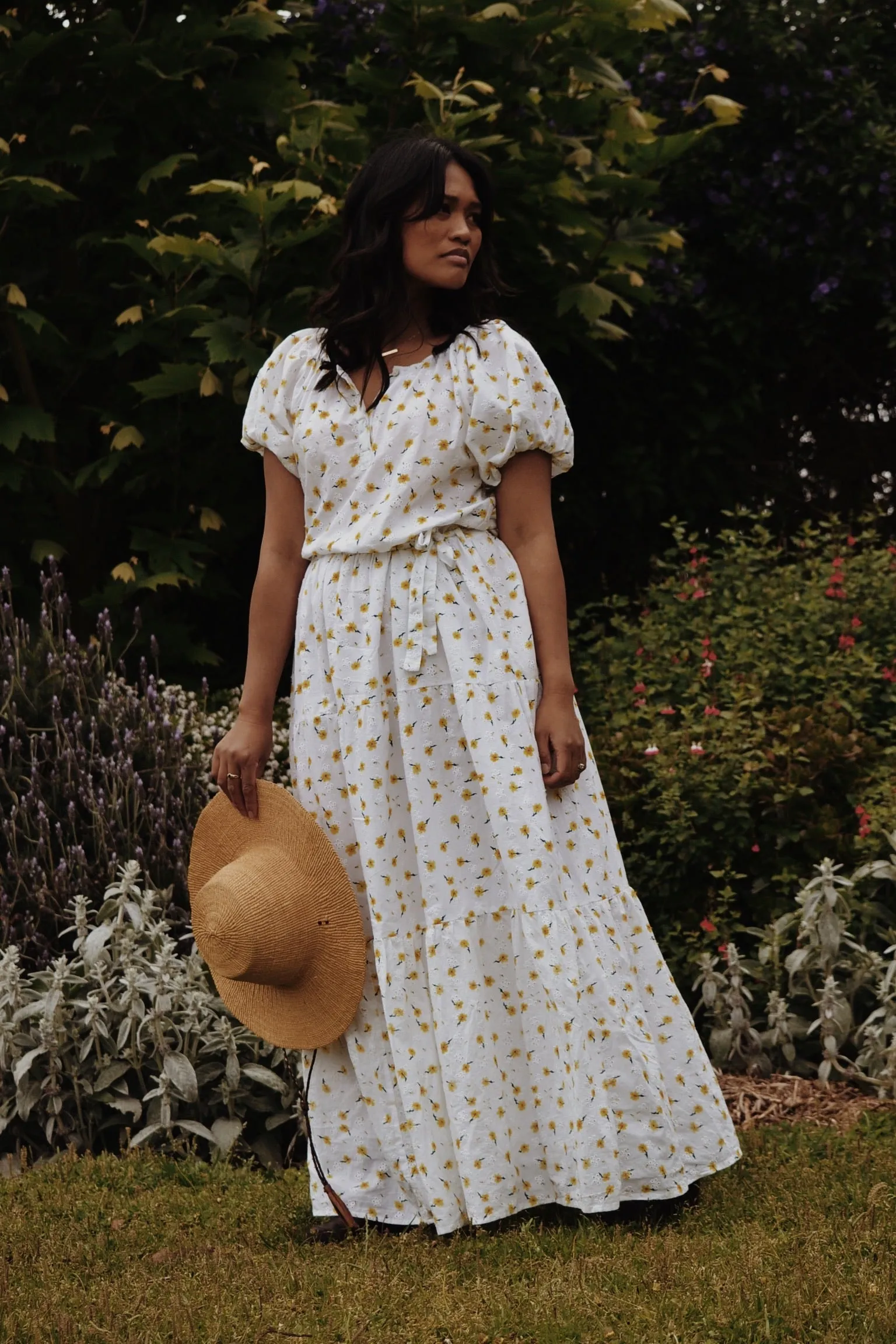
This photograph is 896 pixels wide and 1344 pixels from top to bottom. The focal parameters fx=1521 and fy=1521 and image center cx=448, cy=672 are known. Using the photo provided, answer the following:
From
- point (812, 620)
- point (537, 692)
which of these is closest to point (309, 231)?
point (812, 620)

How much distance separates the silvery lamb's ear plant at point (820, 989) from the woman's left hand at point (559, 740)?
1.18 metres

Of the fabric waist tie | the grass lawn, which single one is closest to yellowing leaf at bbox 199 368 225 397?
the fabric waist tie

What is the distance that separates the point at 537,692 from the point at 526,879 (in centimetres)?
36

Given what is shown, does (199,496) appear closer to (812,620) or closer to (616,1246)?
(812,620)

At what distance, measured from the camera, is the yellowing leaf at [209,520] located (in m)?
5.12

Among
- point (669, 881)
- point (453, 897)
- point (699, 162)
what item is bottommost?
point (669, 881)

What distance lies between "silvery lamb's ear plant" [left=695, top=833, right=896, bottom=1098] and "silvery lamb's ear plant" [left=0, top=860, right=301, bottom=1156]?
1.07m

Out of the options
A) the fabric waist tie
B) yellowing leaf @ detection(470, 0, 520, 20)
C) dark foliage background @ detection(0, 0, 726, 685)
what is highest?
yellowing leaf @ detection(470, 0, 520, 20)

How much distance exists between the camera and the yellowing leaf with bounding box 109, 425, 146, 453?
4.98 meters

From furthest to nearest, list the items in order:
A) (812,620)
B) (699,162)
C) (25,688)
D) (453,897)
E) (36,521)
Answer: (699,162)
(36,521)
(812,620)
(25,688)
(453,897)

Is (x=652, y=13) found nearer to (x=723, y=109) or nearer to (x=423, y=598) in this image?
(x=723, y=109)

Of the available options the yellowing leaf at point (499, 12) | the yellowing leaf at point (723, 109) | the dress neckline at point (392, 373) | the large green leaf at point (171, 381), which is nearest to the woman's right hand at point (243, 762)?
the dress neckline at point (392, 373)

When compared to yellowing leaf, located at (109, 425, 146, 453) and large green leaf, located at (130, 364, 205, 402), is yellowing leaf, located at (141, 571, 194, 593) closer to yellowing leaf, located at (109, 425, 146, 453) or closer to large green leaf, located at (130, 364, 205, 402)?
yellowing leaf, located at (109, 425, 146, 453)

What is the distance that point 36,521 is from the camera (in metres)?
5.30
